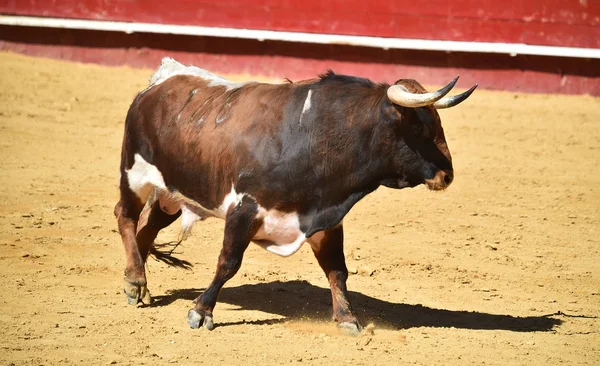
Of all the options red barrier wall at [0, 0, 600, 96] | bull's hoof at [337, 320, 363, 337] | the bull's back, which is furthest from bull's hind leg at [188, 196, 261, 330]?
red barrier wall at [0, 0, 600, 96]

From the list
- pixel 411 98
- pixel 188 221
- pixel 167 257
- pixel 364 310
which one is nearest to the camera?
pixel 411 98

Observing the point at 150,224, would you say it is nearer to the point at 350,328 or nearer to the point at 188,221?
the point at 188,221

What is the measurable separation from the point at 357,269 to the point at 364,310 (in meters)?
0.76

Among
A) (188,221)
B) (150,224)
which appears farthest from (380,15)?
(188,221)

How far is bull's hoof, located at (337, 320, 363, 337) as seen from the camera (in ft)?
16.1

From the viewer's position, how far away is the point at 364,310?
17.6 ft

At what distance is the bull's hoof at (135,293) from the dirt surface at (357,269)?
0.06 meters

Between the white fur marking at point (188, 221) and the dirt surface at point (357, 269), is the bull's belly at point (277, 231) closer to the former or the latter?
the white fur marking at point (188, 221)

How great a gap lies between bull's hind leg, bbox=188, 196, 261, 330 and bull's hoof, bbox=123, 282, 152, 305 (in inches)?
17.7

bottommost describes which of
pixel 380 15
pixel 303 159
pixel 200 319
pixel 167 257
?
pixel 167 257

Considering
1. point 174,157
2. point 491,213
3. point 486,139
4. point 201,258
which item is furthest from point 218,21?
point 174,157

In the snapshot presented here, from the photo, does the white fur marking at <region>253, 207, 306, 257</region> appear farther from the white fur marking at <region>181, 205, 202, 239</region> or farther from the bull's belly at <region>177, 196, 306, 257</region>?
the white fur marking at <region>181, 205, 202, 239</region>

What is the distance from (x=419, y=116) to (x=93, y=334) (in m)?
1.75

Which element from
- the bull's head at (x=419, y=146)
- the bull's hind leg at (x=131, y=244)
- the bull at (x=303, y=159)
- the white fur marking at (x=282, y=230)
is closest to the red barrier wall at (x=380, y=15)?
the bull's hind leg at (x=131, y=244)
